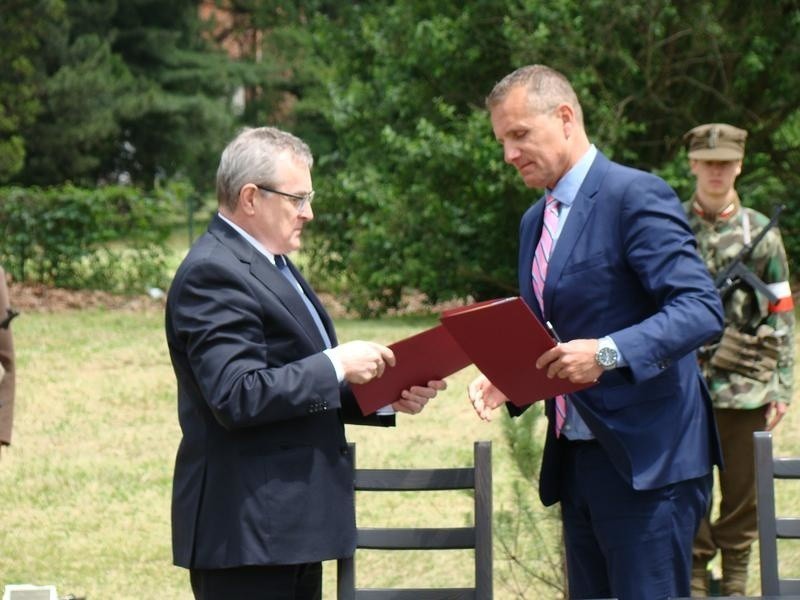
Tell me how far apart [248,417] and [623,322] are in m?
1.00

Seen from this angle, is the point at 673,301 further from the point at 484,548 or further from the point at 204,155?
the point at 204,155

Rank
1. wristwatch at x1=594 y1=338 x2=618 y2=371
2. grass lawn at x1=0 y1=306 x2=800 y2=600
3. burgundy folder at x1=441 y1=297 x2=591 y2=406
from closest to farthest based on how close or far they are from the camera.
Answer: burgundy folder at x1=441 y1=297 x2=591 y2=406
wristwatch at x1=594 y1=338 x2=618 y2=371
grass lawn at x1=0 y1=306 x2=800 y2=600

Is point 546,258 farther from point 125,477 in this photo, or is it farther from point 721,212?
point 125,477

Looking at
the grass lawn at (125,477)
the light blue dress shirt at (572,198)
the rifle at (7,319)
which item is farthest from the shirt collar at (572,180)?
the grass lawn at (125,477)

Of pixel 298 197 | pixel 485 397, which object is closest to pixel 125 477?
pixel 485 397

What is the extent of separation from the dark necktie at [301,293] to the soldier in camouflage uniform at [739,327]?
2.45 m

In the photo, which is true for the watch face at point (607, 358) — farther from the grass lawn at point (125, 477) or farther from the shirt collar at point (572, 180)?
the grass lawn at point (125, 477)

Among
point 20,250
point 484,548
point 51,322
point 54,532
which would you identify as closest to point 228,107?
point 20,250

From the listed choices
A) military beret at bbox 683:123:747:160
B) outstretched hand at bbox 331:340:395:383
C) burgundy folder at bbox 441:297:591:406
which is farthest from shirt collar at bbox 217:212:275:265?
military beret at bbox 683:123:747:160

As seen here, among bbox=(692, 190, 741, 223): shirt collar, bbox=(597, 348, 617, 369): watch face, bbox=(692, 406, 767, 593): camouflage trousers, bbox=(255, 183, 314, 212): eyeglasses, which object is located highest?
bbox=(692, 190, 741, 223): shirt collar

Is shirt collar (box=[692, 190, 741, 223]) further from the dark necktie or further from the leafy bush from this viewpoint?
the leafy bush

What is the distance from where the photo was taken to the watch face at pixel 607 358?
3.52m

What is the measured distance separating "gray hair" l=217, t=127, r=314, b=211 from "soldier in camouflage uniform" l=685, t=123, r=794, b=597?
8.38 feet

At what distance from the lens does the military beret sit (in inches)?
226
